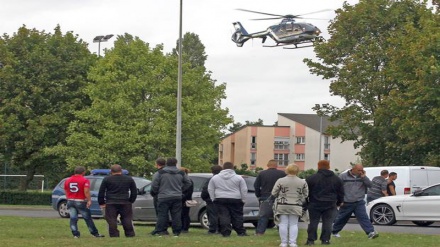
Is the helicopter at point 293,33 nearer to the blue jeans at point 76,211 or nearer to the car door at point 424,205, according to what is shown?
the car door at point 424,205

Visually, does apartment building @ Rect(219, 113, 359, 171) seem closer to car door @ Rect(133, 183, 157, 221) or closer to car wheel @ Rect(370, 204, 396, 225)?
car wheel @ Rect(370, 204, 396, 225)

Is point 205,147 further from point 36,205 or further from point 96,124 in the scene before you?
point 36,205

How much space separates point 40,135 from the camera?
164 feet

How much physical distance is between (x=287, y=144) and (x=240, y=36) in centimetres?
5756

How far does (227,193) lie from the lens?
19062 millimetres

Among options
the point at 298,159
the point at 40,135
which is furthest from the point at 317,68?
the point at 298,159

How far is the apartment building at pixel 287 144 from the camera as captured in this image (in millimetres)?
109062

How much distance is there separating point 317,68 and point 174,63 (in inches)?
320

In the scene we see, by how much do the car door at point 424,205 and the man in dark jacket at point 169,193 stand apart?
912 centimetres

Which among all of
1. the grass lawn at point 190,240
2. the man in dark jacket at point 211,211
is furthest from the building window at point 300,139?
the man in dark jacket at point 211,211

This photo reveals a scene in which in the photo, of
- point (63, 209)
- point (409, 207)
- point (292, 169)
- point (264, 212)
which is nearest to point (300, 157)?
point (63, 209)

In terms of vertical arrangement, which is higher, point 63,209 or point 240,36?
point 240,36

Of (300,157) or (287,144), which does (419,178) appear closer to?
(300,157)

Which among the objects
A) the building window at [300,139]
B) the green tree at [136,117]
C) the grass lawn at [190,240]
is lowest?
the grass lawn at [190,240]
